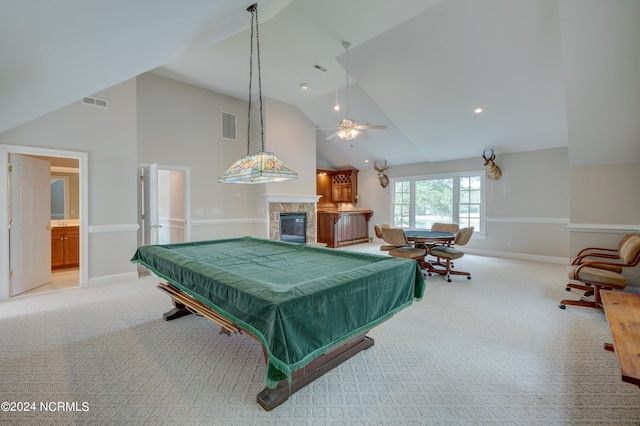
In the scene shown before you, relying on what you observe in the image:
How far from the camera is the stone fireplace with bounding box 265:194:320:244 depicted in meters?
6.42

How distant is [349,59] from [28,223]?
5.61 meters

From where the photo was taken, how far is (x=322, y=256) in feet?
9.25

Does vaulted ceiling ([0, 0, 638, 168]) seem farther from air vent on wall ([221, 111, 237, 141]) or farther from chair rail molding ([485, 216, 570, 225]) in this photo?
chair rail molding ([485, 216, 570, 225])

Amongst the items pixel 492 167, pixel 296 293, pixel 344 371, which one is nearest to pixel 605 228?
pixel 492 167

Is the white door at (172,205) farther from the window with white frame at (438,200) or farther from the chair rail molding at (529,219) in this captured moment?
the chair rail molding at (529,219)

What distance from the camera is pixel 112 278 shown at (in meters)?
4.51

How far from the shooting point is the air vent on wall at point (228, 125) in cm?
613

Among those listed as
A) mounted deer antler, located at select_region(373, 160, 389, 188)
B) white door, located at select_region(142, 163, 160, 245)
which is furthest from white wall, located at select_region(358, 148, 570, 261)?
white door, located at select_region(142, 163, 160, 245)

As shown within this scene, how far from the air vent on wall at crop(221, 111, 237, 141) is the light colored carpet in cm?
396

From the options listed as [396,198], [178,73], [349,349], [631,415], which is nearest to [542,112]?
[396,198]

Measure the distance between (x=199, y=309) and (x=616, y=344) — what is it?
2639 millimetres

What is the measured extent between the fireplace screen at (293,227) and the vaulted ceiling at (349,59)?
2633 millimetres

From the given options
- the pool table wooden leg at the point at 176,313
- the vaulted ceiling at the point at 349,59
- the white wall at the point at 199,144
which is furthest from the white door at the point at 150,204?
the pool table wooden leg at the point at 176,313

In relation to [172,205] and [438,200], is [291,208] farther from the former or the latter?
[438,200]
